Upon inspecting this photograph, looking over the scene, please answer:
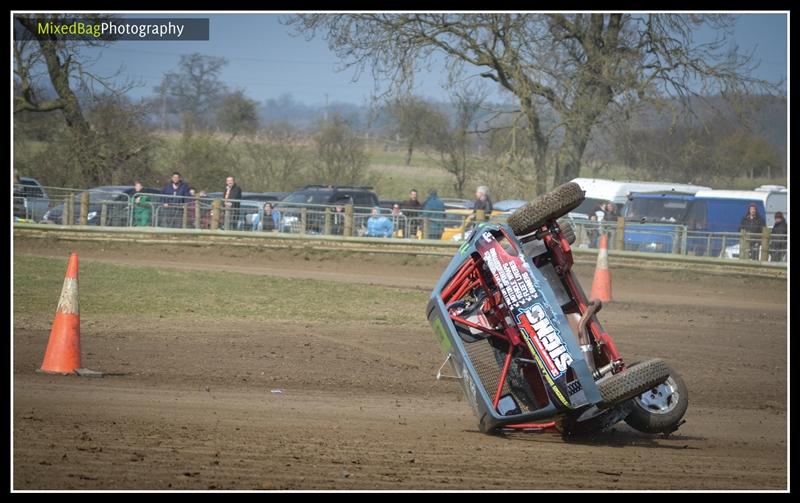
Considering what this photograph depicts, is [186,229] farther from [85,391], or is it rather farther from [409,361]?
[85,391]

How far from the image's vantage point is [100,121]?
29750 mm

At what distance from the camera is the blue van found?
24.7m

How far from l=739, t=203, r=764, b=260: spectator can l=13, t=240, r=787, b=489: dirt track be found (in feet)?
29.6

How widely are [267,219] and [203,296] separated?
8.81m

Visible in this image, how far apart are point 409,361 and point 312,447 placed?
496 cm

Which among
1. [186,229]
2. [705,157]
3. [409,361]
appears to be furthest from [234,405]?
[705,157]

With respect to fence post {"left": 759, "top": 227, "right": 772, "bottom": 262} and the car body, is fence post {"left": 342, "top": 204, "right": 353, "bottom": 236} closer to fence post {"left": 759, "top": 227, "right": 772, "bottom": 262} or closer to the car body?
fence post {"left": 759, "top": 227, "right": 772, "bottom": 262}

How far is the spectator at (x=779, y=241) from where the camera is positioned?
24.4 meters

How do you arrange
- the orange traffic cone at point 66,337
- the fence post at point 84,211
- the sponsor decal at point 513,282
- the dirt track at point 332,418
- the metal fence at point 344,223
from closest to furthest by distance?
the dirt track at point 332,418, the sponsor decal at point 513,282, the orange traffic cone at point 66,337, the metal fence at point 344,223, the fence post at point 84,211

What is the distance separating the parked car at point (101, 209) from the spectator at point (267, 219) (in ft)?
8.39

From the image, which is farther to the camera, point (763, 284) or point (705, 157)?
point (705, 157)

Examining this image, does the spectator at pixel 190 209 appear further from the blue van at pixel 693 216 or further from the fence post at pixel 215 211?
the blue van at pixel 693 216

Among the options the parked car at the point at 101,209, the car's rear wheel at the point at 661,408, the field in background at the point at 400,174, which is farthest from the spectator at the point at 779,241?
the car's rear wheel at the point at 661,408

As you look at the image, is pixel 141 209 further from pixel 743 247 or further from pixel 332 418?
pixel 332 418
